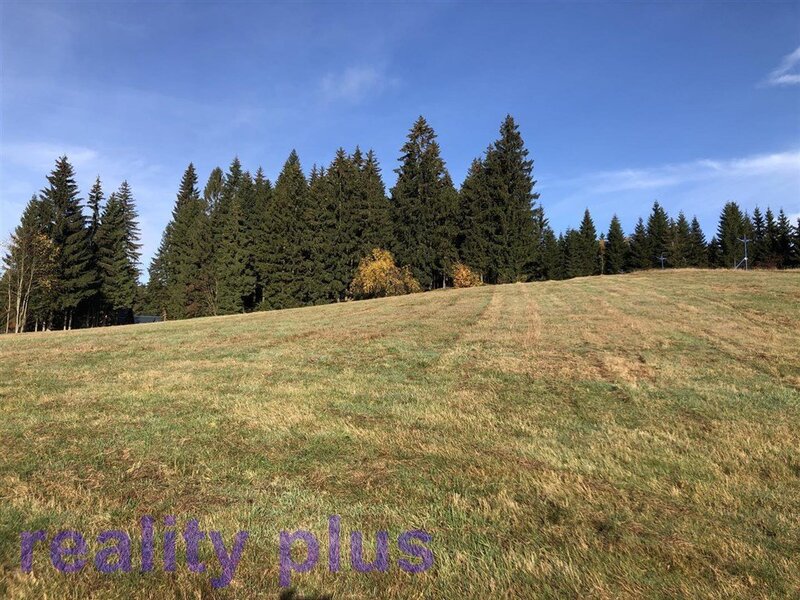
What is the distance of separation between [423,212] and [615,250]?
2154 inches

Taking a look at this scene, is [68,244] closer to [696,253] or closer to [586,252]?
[586,252]

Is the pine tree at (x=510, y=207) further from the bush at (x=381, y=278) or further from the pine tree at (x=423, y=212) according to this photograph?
the bush at (x=381, y=278)

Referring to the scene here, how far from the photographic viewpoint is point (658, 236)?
8556 centimetres

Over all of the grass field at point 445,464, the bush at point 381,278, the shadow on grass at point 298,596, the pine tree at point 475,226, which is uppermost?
the pine tree at point 475,226

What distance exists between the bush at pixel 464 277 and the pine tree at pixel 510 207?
2.13 meters

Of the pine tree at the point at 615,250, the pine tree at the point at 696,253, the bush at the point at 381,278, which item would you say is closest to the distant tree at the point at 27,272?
the bush at the point at 381,278

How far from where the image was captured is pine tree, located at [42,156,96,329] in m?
45.6

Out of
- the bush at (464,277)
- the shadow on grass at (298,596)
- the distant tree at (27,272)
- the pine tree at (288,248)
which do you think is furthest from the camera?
the bush at (464,277)

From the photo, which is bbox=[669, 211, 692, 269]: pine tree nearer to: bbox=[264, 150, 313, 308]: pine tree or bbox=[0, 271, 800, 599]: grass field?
bbox=[264, 150, 313, 308]: pine tree

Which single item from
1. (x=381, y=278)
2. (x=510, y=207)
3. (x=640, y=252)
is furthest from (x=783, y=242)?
(x=381, y=278)

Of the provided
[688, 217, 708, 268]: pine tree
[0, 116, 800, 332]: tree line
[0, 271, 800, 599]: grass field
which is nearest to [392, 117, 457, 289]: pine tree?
[0, 116, 800, 332]: tree line

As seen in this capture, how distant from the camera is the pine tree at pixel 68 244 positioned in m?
45.6

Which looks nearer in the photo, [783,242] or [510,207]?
[510,207]

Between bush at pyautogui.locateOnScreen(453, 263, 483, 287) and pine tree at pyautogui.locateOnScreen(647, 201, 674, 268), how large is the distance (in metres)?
52.8
